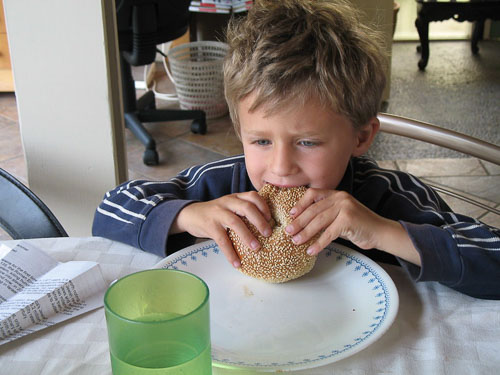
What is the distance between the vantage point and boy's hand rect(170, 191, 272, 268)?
2.84ft

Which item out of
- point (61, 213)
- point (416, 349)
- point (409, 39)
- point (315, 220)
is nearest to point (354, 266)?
point (315, 220)

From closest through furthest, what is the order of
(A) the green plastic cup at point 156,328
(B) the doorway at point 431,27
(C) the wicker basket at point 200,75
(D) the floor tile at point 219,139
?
(A) the green plastic cup at point 156,328 < (D) the floor tile at point 219,139 < (C) the wicker basket at point 200,75 < (B) the doorway at point 431,27

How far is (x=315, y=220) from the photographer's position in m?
0.87

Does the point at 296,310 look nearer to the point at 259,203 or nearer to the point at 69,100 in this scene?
the point at 259,203

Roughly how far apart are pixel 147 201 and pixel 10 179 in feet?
0.85

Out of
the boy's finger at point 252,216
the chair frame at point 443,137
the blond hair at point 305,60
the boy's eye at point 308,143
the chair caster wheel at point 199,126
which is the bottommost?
the chair caster wheel at point 199,126

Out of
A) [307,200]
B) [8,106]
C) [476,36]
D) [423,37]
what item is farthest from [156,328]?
[476,36]

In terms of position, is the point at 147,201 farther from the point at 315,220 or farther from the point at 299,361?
the point at 299,361

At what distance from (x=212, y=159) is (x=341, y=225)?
7.09ft

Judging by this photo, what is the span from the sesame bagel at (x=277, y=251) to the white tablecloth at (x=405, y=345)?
0.51 ft

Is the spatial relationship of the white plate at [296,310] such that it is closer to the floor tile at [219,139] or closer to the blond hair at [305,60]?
the blond hair at [305,60]

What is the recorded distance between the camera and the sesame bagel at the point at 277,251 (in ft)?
2.76

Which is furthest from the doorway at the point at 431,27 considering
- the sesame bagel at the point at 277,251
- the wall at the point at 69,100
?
the sesame bagel at the point at 277,251

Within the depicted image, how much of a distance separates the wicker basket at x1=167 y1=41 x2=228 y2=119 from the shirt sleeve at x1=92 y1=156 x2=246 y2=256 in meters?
2.33
